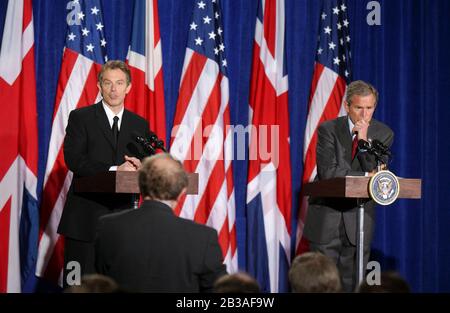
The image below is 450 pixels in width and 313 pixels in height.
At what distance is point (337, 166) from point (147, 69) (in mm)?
Answer: 2267

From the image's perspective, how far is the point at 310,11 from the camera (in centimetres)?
705

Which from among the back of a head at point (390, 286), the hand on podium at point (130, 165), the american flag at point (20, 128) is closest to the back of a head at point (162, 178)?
the back of a head at point (390, 286)

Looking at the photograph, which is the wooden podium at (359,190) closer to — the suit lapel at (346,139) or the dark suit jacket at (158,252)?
the suit lapel at (346,139)

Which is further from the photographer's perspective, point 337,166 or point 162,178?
point 337,166

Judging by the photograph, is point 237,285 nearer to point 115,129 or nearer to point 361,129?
point 361,129

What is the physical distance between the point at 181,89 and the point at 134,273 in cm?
370

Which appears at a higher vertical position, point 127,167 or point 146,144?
point 146,144

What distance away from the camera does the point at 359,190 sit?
443cm

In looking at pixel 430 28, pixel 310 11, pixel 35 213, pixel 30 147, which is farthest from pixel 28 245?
pixel 430 28

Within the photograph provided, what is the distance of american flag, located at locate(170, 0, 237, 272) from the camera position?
6648 mm

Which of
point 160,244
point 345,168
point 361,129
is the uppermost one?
point 361,129

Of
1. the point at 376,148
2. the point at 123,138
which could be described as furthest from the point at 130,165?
the point at 376,148

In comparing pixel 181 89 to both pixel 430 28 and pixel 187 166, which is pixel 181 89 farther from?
pixel 430 28

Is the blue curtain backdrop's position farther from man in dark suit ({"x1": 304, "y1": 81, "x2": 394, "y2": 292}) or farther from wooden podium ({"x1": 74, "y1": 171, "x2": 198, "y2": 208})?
wooden podium ({"x1": 74, "y1": 171, "x2": 198, "y2": 208})
